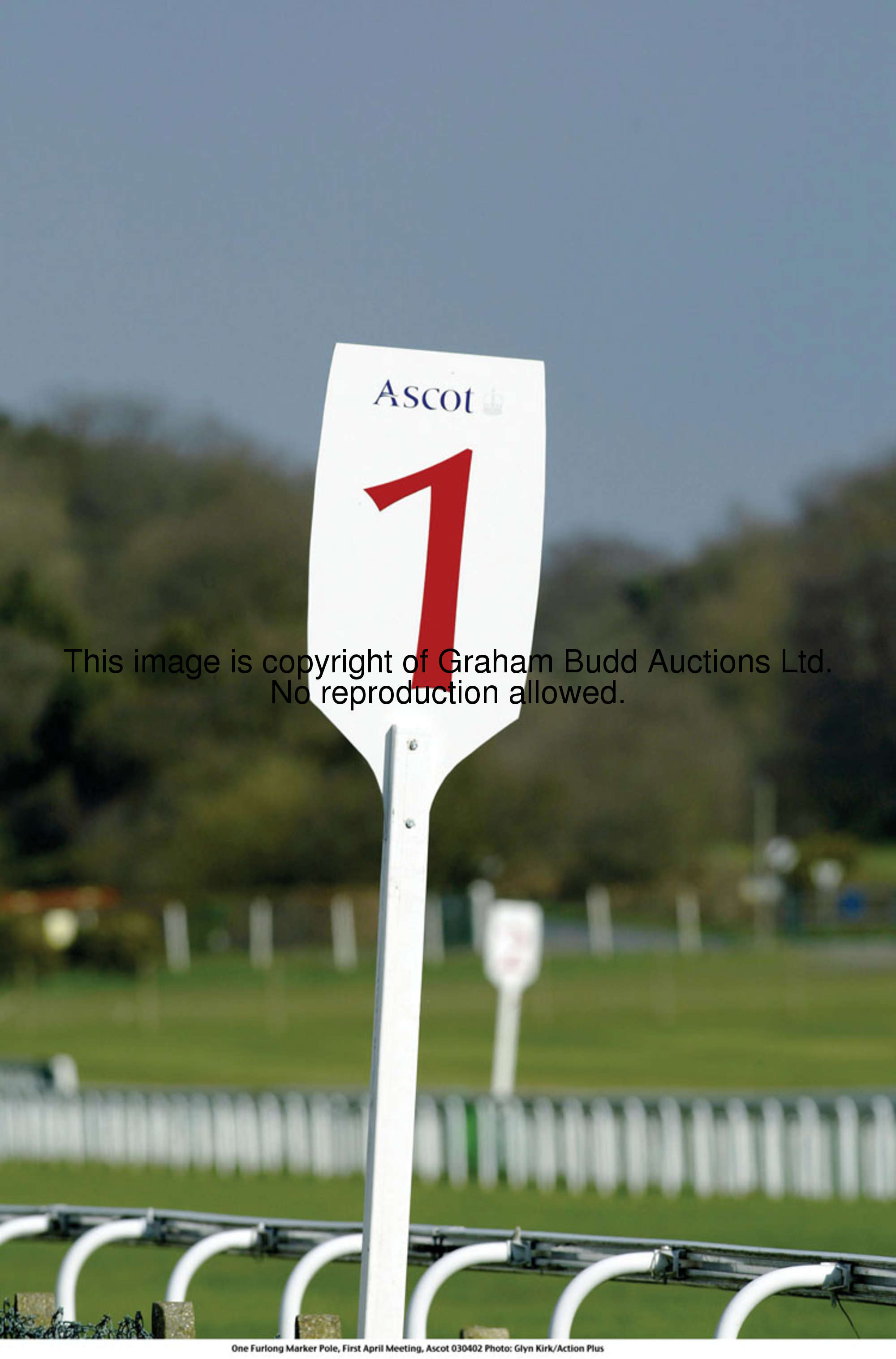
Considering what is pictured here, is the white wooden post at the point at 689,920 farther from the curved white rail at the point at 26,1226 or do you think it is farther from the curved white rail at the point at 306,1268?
the curved white rail at the point at 306,1268

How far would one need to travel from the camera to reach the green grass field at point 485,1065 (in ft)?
26.7

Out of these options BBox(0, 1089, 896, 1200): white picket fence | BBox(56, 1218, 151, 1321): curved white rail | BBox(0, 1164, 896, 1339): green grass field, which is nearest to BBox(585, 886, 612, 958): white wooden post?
BBox(0, 1089, 896, 1200): white picket fence

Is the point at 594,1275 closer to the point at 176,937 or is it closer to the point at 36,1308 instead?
the point at 36,1308

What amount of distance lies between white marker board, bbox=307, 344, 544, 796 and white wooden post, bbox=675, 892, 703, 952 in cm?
4452

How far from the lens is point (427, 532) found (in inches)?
118

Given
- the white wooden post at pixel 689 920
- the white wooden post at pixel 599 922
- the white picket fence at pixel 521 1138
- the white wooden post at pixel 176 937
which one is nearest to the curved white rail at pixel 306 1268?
the white picket fence at pixel 521 1138

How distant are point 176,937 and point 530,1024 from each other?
1270cm

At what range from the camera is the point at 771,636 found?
2169 inches

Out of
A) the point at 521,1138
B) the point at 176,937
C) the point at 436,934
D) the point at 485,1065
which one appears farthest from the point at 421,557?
the point at 436,934

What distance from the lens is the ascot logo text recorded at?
2996 mm

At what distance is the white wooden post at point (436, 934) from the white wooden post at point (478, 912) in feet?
2.28

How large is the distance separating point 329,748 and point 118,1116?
106 feet

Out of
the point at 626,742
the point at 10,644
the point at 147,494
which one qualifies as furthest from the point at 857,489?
the point at 10,644
